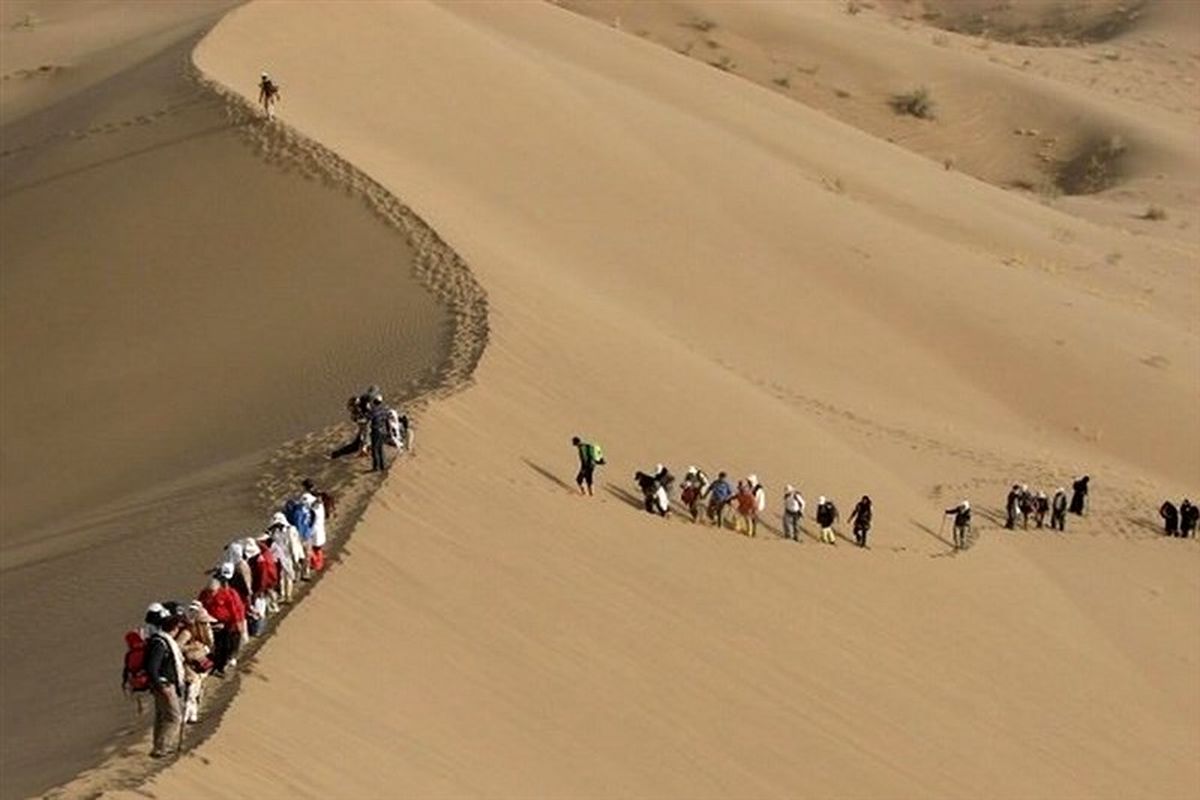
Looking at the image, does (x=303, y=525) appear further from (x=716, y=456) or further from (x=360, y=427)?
(x=716, y=456)

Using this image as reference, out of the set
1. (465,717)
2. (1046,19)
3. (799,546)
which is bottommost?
(1046,19)

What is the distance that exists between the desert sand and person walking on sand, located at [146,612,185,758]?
181mm

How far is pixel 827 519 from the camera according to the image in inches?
742

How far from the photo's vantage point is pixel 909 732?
15523 millimetres

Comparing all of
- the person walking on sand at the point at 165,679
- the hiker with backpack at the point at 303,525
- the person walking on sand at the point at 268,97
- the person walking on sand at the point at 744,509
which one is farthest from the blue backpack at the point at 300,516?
the person walking on sand at the point at 268,97

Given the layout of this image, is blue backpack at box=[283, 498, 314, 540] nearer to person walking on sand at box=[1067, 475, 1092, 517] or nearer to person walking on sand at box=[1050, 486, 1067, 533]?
person walking on sand at box=[1050, 486, 1067, 533]

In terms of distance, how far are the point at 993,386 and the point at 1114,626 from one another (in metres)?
8.11

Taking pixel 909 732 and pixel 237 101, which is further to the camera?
pixel 237 101

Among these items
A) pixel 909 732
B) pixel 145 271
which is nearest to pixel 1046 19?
pixel 145 271

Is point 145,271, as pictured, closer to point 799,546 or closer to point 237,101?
point 237,101

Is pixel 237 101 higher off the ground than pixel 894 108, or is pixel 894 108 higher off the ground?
pixel 237 101

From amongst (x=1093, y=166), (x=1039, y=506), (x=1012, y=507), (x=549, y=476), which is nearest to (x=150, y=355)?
(x=549, y=476)

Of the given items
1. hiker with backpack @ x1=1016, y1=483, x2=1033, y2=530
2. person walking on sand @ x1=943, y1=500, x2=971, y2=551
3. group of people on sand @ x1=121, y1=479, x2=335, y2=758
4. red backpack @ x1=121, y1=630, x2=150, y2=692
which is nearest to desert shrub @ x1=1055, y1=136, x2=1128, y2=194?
hiker with backpack @ x1=1016, y1=483, x2=1033, y2=530

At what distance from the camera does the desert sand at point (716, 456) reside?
13.3 m
